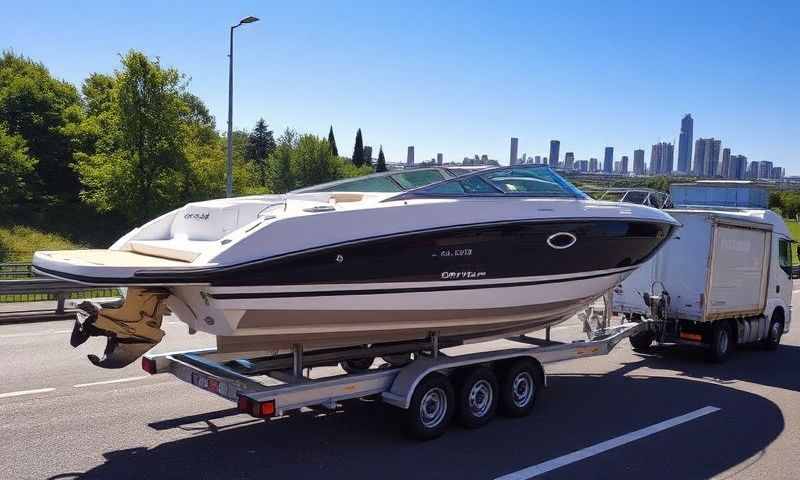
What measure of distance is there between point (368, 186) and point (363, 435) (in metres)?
2.66

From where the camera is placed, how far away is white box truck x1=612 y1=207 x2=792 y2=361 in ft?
34.3

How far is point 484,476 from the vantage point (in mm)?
5512

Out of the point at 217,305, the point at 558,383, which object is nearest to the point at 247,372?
the point at 217,305

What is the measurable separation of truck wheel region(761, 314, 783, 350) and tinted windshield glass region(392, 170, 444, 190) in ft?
27.9

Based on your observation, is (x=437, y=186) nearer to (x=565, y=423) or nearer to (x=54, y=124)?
(x=565, y=423)

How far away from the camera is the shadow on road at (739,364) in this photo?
9.95 metres

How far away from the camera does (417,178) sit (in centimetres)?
718

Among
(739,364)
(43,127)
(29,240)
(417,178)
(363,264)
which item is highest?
(43,127)

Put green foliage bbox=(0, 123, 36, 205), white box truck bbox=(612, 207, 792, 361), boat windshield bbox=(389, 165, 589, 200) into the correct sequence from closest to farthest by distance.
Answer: boat windshield bbox=(389, 165, 589, 200) → white box truck bbox=(612, 207, 792, 361) → green foliage bbox=(0, 123, 36, 205)

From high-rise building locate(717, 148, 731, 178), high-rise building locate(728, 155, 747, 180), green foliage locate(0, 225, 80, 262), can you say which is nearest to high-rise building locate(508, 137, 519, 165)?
green foliage locate(0, 225, 80, 262)

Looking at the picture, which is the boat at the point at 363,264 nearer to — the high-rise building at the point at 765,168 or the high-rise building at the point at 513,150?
the high-rise building at the point at 513,150

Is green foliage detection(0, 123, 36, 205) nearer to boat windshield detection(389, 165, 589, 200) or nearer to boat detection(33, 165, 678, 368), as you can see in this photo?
boat detection(33, 165, 678, 368)

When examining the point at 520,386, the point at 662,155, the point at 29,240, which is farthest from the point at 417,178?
the point at 662,155

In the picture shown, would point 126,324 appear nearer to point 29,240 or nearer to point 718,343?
point 718,343
